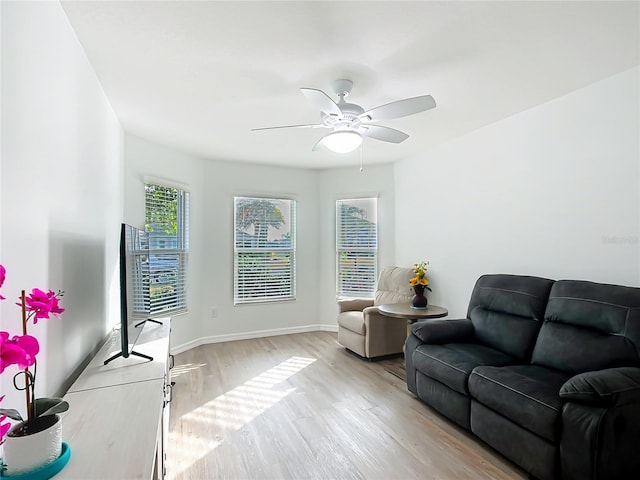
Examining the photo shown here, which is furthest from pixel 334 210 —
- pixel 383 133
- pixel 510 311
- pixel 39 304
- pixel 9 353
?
pixel 9 353

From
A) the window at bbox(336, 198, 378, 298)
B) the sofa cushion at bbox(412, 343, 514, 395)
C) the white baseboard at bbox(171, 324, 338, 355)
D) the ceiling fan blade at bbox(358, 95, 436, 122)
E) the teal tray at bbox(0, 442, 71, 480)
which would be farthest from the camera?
the window at bbox(336, 198, 378, 298)

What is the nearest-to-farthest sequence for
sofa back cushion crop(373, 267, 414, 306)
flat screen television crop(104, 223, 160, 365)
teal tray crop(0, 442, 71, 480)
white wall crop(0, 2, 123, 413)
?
teal tray crop(0, 442, 71, 480)
white wall crop(0, 2, 123, 413)
flat screen television crop(104, 223, 160, 365)
sofa back cushion crop(373, 267, 414, 306)

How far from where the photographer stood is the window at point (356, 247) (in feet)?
17.7

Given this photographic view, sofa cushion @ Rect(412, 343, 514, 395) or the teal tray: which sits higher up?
the teal tray

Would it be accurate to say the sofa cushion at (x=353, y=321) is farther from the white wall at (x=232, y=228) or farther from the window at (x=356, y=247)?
the white wall at (x=232, y=228)

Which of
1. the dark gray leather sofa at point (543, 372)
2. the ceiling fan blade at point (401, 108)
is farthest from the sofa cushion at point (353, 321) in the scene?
the ceiling fan blade at point (401, 108)

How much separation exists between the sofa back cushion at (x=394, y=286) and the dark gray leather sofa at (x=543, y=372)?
1.15 m

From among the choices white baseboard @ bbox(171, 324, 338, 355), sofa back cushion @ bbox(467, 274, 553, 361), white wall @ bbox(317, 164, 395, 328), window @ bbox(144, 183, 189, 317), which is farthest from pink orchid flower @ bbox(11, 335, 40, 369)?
white wall @ bbox(317, 164, 395, 328)

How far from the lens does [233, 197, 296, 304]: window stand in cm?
518

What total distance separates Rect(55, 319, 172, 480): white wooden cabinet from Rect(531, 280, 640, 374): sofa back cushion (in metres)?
2.55

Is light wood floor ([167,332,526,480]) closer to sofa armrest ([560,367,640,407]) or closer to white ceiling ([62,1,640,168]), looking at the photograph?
sofa armrest ([560,367,640,407])

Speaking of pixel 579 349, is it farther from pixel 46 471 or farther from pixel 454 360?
pixel 46 471

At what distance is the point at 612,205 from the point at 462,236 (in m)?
1.51

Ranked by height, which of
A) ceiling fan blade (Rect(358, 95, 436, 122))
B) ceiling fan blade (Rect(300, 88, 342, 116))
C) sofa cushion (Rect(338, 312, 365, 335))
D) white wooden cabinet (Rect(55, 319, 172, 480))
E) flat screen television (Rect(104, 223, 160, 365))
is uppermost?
ceiling fan blade (Rect(300, 88, 342, 116))
